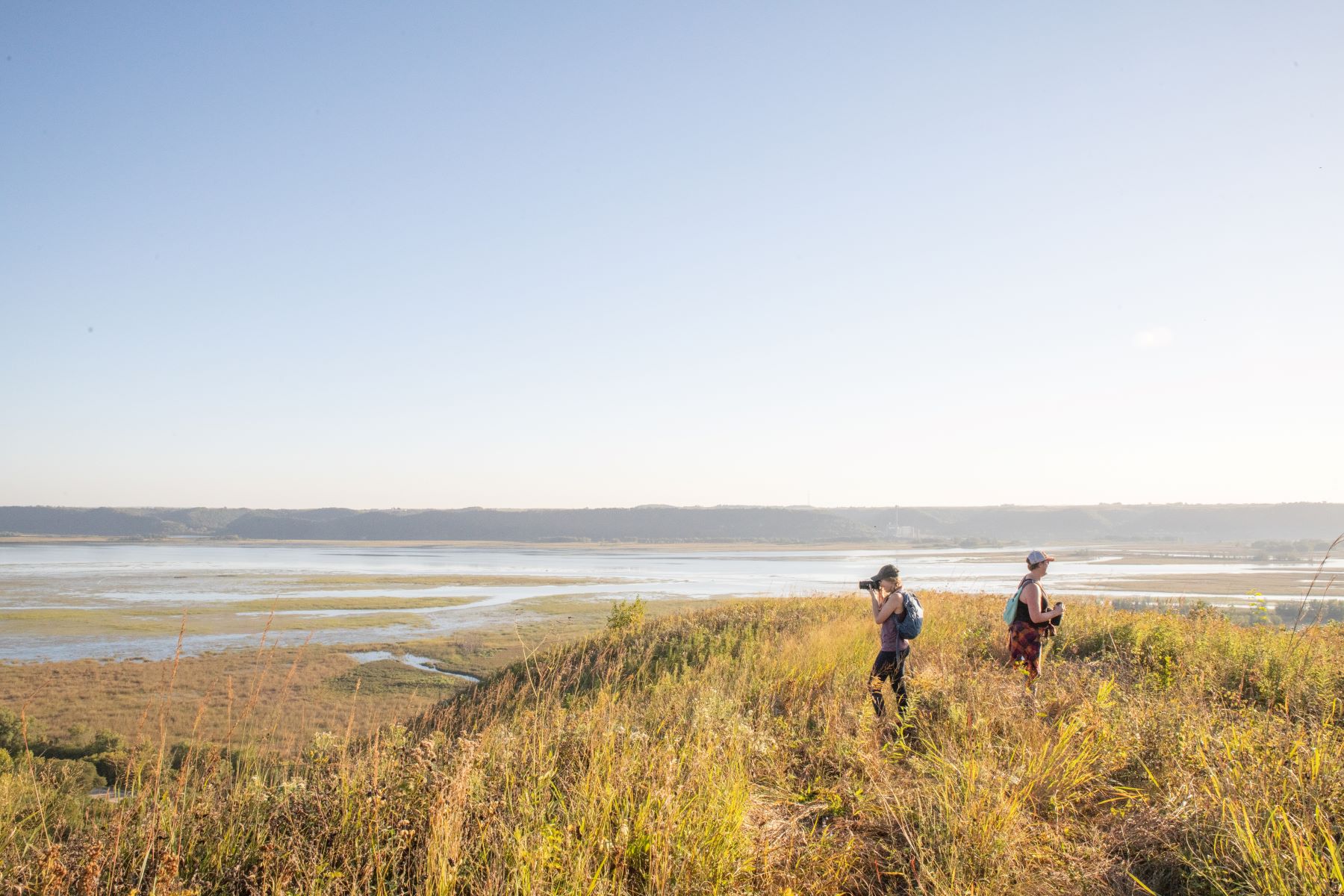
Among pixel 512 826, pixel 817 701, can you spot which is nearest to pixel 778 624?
pixel 817 701

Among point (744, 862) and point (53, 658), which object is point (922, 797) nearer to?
point (744, 862)

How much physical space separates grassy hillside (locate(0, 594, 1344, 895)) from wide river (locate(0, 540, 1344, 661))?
11.3 meters

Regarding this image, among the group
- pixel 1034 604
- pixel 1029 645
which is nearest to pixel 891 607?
pixel 1034 604

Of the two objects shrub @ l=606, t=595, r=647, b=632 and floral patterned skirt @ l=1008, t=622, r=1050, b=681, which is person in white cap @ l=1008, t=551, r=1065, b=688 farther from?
shrub @ l=606, t=595, r=647, b=632

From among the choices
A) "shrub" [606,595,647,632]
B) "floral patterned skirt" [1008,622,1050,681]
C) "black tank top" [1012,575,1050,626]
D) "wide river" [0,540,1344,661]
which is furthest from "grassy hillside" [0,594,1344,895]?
"shrub" [606,595,647,632]

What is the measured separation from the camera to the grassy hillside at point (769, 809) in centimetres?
351

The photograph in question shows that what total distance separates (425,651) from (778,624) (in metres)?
19.5

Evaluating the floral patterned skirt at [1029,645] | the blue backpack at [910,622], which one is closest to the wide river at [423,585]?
the floral patterned skirt at [1029,645]

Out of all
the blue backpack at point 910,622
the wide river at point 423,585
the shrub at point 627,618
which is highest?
the blue backpack at point 910,622

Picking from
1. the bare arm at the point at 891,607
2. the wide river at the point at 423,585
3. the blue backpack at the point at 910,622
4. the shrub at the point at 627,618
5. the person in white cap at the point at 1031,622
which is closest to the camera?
the blue backpack at the point at 910,622

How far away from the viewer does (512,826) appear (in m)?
3.98

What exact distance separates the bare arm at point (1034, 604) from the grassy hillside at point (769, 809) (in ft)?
2.23

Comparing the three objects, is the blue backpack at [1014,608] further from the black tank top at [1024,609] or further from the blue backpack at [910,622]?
the blue backpack at [910,622]

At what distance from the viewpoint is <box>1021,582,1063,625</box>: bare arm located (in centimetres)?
712
